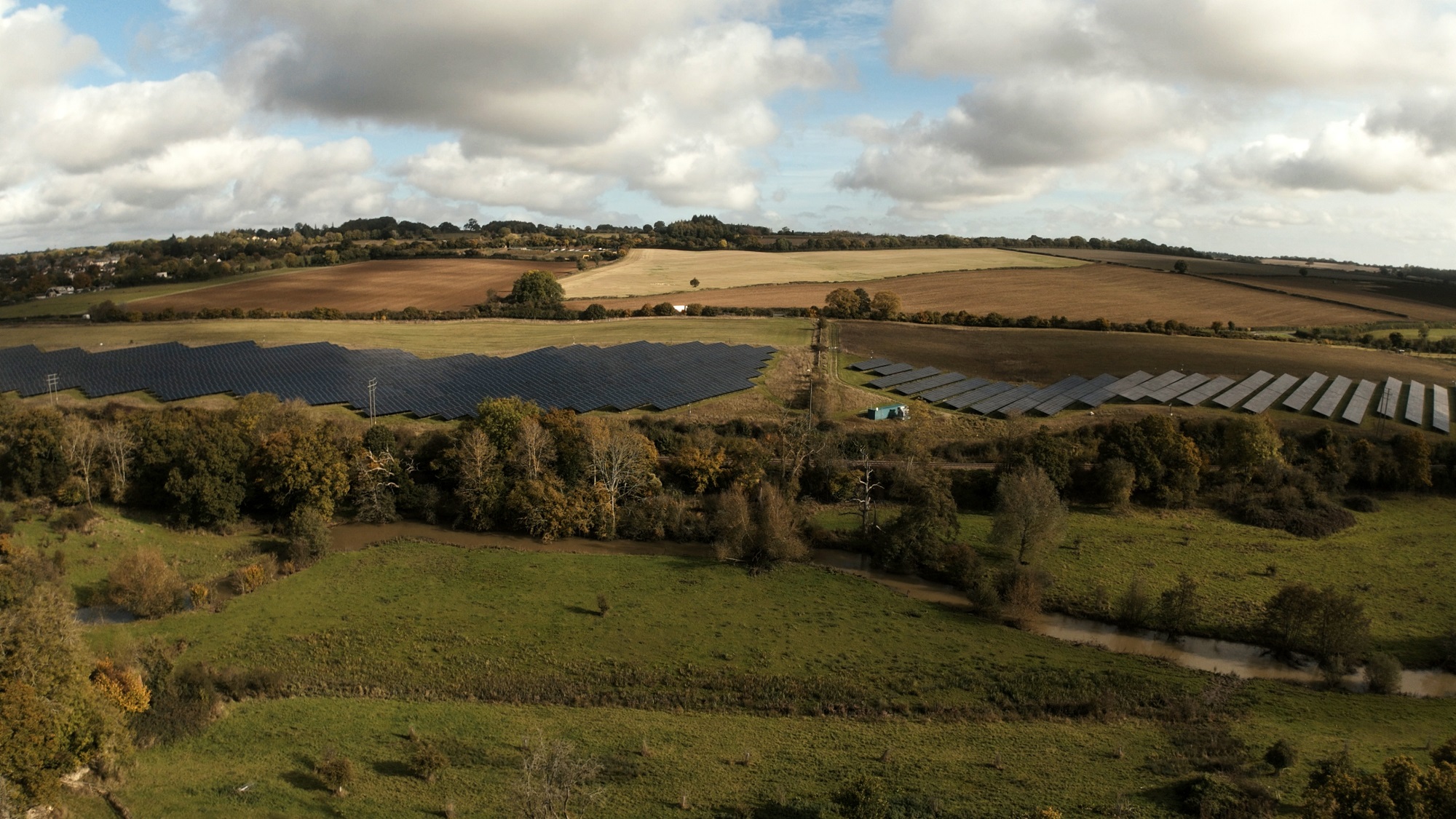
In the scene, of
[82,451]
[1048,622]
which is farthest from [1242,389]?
[82,451]

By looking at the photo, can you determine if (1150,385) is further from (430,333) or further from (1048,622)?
(430,333)

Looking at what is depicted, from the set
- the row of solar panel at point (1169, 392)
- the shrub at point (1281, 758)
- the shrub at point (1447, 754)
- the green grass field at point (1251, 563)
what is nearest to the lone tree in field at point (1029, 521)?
the green grass field at point (1251, 563)

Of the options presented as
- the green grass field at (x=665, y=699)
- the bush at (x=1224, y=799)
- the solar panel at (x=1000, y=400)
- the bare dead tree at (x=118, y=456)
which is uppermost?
the solar panel at (x=1000, y=400)

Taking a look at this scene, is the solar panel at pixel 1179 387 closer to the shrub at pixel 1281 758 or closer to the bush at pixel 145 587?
the shrub at pixel 1281 758

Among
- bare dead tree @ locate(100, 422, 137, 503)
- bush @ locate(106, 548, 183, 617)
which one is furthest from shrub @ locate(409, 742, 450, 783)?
bare dead tree @ locate(100, 422, 137, 503)

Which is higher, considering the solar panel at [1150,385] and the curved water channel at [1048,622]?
the solar panel at [1150,385]
